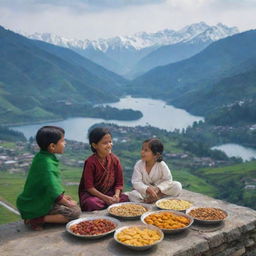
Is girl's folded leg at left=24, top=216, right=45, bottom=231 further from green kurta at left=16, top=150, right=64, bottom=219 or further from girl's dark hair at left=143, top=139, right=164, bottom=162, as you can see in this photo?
girl's dark hair at left=143, top=139, right=164, bottom=162

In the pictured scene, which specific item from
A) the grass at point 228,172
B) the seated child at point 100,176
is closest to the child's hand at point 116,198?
the seated child at point 100,176

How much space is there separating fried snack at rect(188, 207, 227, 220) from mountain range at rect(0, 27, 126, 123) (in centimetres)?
9403

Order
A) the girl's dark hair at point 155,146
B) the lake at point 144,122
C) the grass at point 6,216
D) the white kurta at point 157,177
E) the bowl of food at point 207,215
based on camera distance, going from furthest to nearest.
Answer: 1. the lake at point 144,122
2. the grass at point 6,216
3. the white kurta at point 157,177
4. the girl's dark hair at point 155,146
5. the bowl of food at point 207,215

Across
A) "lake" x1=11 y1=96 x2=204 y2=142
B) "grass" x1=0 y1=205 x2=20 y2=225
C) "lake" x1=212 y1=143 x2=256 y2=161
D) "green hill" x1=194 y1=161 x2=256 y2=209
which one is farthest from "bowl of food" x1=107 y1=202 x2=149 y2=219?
"lake" x1=11 y1=96 x2=204 y2=142

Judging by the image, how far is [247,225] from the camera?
5.07 metres

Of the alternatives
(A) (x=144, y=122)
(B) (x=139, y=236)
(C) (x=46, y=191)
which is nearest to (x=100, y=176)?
(C) (x=46, y=191)

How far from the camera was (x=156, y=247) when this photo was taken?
168 inches

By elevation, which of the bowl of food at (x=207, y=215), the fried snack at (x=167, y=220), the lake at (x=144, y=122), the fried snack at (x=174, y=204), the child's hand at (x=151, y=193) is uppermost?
the lake at (x=144, y=122)

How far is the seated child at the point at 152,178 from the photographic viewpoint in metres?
6.00

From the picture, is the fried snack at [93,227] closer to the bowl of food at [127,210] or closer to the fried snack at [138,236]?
the fried snack at [138,236]

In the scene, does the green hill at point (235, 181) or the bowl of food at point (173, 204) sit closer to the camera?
the bowl of food at point (173, 204)

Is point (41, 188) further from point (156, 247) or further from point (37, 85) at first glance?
point (37, 85)

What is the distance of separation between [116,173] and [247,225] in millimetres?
2125

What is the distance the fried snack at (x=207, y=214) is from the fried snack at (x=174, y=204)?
11.5 inches
